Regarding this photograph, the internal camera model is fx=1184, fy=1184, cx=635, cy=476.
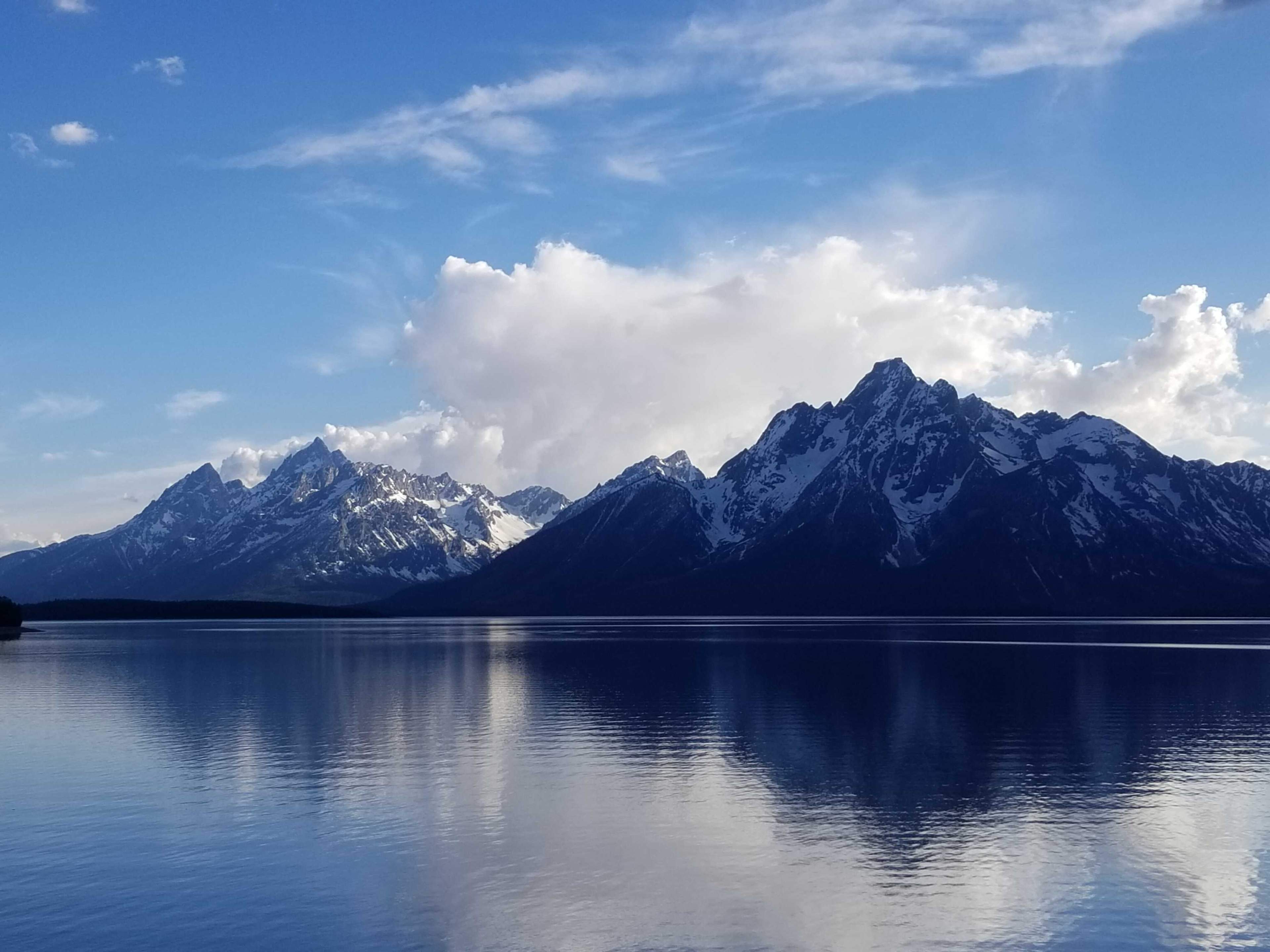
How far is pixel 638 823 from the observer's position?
2021 inches

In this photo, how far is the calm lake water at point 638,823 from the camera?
120 ft

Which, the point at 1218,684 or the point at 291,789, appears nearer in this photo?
the point at 291,789

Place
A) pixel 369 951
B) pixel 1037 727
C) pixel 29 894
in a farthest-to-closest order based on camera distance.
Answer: pixel 1037 727, pixel 29 894, pixel 369 951

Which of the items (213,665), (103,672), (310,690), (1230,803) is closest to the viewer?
(1230,803)

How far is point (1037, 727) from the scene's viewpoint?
274 feet

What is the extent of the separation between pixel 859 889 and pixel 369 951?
53.5 feet

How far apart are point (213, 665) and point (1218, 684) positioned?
4843 inches

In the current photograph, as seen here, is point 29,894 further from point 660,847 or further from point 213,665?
point 213,665

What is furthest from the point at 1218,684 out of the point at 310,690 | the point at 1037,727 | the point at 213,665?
the point at 213,665

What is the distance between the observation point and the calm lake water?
36438mm

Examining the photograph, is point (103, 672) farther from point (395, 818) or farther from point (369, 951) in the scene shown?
point (369, 951)

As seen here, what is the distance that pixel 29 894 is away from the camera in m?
39.8

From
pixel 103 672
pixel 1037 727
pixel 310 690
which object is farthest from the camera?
pixel 103 672

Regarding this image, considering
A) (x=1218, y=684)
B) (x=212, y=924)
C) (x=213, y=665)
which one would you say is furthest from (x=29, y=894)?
(x=213, y=665)
